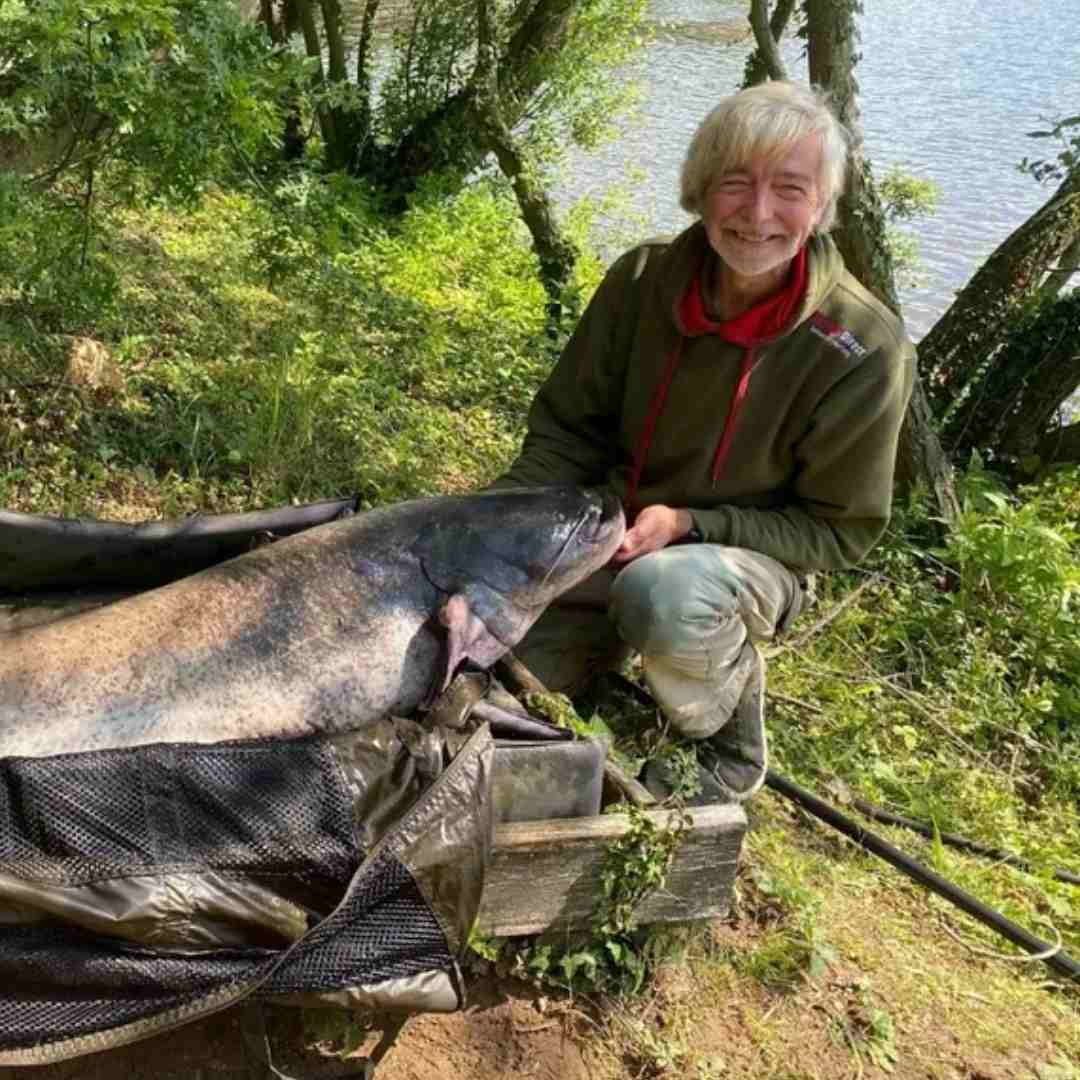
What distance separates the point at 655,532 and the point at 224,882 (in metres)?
1.58

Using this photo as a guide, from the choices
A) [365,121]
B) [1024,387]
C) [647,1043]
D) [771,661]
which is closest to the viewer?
[647,1043]

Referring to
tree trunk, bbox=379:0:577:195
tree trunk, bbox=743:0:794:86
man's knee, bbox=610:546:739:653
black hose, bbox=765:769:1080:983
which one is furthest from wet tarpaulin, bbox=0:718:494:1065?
tree trunk, bbox=379:0:577:195

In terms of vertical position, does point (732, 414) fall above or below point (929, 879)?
above

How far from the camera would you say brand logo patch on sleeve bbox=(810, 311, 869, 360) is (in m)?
3.03

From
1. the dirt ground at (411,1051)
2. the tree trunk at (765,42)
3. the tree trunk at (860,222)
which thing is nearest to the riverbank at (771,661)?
the dirt ground at (411,1051)

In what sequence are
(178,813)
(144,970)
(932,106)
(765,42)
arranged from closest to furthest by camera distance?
(144,970)
(178,813)
(765,42)
(932,106)

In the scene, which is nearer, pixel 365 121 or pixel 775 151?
pixel 775 151

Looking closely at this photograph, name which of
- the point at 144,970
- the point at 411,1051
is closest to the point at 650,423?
the point at 411,1051

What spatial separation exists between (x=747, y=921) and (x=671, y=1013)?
384mm

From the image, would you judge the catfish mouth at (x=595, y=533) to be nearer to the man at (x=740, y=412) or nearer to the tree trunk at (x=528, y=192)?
the man at (x=740, y=412)

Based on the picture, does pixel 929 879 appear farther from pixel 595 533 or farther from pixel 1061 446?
pixel 1061 446

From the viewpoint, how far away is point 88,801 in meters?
1.98

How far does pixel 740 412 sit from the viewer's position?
10.4 feet

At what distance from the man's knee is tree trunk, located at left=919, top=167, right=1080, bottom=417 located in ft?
10.8
